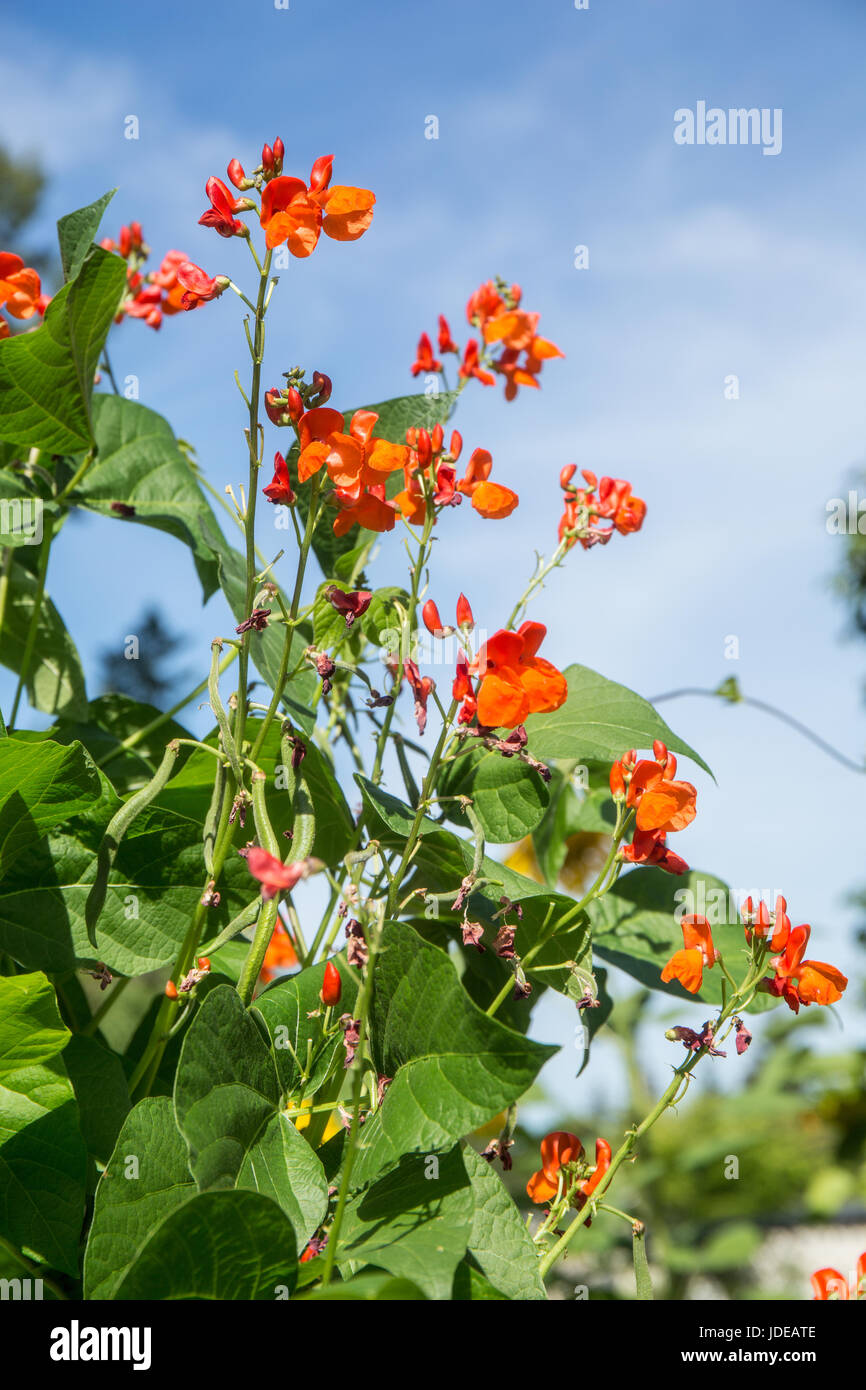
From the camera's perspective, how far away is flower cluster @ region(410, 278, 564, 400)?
42.2 inches

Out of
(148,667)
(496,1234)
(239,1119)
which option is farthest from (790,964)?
(148,667)

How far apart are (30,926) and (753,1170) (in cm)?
971

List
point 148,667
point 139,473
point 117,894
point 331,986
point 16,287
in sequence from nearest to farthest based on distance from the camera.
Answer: point 331,986
point 117,894
point 16,287
point 139,473
point 148,667

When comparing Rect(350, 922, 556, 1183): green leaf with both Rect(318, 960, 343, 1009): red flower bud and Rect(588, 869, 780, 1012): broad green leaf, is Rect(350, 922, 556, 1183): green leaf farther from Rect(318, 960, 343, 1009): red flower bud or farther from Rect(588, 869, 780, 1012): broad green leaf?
Rect(588, 869, 780, 1012): broad green leaf

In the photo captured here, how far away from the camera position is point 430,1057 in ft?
1.66

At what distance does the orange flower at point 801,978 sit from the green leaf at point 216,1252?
1.13 feet

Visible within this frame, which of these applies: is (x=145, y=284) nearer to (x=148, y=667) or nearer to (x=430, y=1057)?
(x=430, y=1057)

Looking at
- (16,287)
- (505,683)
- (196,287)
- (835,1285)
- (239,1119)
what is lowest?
(835,1285)

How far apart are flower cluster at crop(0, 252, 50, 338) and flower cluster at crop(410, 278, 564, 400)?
0.39 metres

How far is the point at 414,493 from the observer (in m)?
0.67

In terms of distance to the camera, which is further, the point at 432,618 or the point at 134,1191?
the point at 432,618

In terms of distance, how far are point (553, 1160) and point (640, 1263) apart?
0.11 metres
